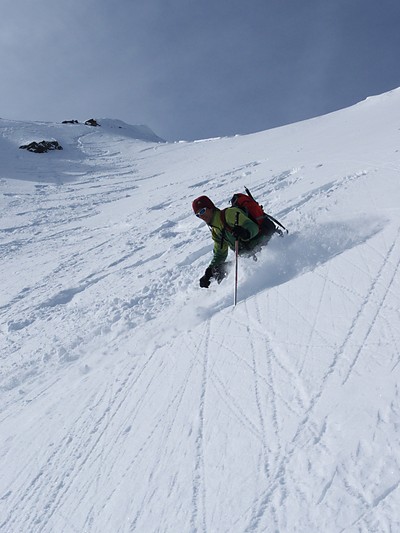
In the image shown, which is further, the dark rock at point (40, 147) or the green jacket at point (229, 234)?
the dark rock at point (40, 147)

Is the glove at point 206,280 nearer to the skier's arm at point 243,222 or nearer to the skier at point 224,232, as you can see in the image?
the skier at point 224,232

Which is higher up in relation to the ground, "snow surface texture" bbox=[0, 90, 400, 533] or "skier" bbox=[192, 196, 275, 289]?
"skier" bbox=[192, 196, 275, 289]

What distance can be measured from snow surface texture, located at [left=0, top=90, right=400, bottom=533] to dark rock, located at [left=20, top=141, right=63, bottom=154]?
24.8 meters

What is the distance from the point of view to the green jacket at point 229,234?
674cm

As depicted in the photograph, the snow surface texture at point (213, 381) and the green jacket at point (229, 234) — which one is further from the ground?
the green jacket at point (229, 234)

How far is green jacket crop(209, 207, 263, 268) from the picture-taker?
674cm

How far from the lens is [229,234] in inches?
273

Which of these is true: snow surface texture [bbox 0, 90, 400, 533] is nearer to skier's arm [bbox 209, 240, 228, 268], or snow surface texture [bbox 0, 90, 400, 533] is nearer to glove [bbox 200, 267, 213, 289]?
glove [bbox 200, 267, 213, 289]

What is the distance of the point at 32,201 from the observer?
19625mm

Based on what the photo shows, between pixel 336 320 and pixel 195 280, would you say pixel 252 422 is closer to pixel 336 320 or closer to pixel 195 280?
pixel 336 320

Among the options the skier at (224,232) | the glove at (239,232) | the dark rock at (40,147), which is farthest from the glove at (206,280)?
the dark rock at (40,147)

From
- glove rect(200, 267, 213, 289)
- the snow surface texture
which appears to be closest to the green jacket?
glove rect(200, 267, 213, 289)

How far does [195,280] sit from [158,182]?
44.9 ft

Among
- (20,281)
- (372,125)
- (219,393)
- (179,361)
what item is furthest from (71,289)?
(372,125)
